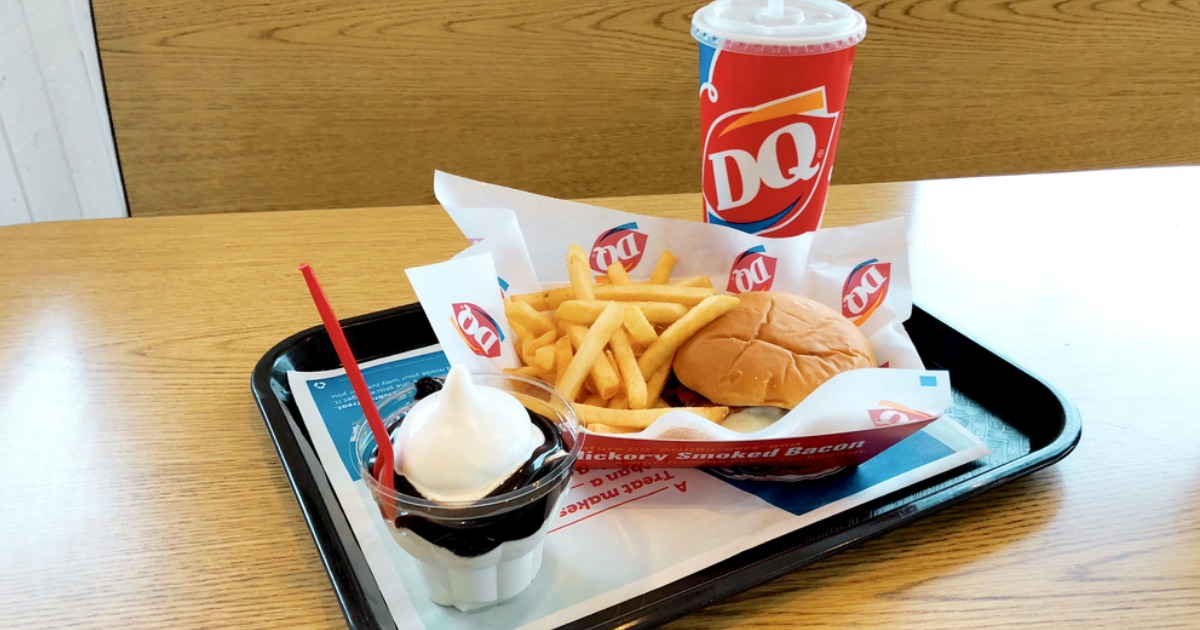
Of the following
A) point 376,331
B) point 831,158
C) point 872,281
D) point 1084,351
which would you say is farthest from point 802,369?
point 376,331

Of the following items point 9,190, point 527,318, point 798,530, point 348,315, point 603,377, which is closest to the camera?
point 798,530

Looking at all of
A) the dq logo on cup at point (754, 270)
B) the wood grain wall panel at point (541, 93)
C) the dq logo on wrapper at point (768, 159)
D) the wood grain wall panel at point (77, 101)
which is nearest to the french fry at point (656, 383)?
the dq logo on cup at point (754, 270)

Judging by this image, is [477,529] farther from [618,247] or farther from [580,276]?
[618,247]

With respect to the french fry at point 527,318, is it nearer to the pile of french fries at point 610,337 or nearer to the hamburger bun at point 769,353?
the pile of french fries at point 610,337

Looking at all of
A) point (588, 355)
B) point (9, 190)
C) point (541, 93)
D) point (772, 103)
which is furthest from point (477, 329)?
point (9, 190)

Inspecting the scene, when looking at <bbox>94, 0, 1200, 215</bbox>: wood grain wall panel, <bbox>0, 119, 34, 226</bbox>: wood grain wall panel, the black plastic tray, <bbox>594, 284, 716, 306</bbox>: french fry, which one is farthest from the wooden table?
<bbox>94, 0, 1200, 215</bbox>: wood grain wall panel
